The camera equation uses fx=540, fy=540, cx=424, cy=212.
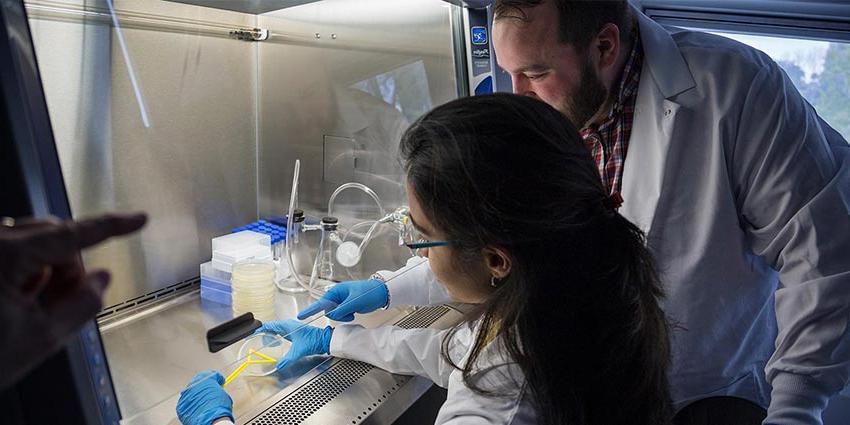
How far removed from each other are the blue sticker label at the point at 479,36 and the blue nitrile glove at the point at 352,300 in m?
0.91

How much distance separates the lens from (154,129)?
153 cm

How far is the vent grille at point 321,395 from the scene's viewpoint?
1.08m

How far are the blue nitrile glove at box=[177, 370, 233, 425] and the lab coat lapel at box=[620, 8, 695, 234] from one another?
1004 millimetres

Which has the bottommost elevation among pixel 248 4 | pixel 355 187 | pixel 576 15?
pixel 355 187

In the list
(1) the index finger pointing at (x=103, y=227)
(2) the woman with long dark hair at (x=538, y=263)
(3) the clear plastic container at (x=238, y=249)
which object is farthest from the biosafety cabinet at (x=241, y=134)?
(1) the index finger pointing at (x=103, y=227)

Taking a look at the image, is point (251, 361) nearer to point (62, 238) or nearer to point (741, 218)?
point (62, 238)

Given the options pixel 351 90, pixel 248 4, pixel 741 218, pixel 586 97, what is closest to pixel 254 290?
pixel 351 90

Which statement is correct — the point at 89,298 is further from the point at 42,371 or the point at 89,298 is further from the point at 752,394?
the point at 752,394

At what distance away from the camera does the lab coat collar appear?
126cm

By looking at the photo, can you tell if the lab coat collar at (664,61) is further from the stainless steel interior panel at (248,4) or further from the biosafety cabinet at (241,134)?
the stainless steel interior panel at (248,4)

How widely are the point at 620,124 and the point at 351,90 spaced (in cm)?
85

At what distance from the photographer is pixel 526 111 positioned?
2.85 feet

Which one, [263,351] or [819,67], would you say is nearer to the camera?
[263,351]

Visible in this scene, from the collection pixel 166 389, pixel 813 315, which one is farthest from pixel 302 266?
pixel 813 315
